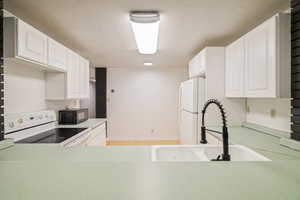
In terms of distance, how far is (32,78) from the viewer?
7.85 ft

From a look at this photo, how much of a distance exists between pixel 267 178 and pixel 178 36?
2134 millimetres

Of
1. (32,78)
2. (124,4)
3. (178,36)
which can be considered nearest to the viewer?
(124,4)

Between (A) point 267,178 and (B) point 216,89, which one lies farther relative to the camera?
(B) point 216,89

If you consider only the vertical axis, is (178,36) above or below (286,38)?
above

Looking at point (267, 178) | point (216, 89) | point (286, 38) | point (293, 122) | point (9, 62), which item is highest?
point (286, 38)

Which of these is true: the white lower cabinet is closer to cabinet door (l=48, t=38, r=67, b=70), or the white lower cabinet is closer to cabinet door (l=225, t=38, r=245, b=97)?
cabinet door (l=48, t=38, r=67, b=70)

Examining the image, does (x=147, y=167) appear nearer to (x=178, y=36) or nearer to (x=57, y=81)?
(x=178, y=36)

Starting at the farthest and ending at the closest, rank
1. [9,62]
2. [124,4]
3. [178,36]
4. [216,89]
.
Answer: [216,89] < [178,36] < [9,62] < [124,4]

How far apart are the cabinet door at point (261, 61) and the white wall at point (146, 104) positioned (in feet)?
11.3

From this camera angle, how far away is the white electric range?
1840mm

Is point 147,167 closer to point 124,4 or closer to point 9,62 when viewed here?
point 124,4

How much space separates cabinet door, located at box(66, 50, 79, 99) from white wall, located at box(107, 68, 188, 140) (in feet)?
7.85

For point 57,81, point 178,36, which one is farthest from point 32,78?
point 178,36

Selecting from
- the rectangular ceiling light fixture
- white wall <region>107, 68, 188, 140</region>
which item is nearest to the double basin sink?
the rectangular ceiling light fixture
